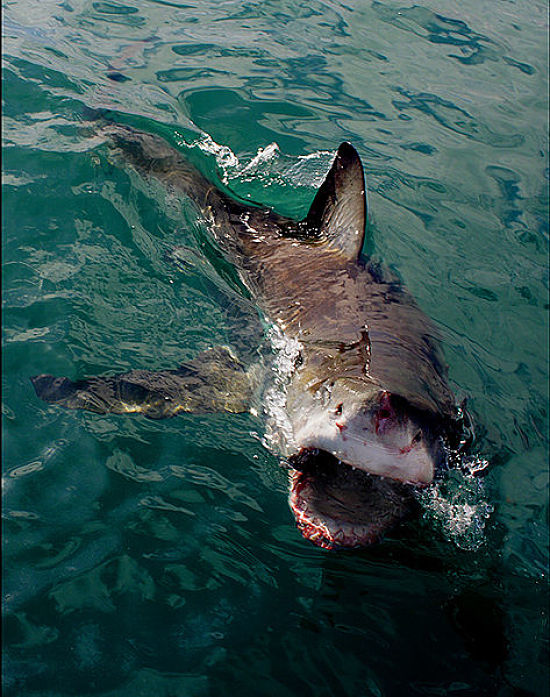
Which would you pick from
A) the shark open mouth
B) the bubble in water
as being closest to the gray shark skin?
the shark open mouth

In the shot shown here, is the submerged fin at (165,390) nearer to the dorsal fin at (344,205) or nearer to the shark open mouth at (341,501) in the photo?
the shark open mouth at (341,501)

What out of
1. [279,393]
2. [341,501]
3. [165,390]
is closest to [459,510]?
[341,501]

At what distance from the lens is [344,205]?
4504 mm

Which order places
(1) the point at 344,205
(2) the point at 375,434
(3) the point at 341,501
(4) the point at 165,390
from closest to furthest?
(2) the point at 375,434, (3) the point at 341,501, (4) the point at 165,390, (1) the point at 344,205

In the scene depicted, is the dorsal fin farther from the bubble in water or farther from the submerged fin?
the bubble in water

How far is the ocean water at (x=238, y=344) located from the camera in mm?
2727

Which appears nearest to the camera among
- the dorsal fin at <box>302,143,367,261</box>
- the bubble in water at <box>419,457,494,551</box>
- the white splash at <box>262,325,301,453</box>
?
the bubble in water at <box>419,457,494,551</box>

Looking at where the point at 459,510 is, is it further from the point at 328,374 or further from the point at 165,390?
the point at 165,390

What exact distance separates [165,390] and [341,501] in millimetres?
1143

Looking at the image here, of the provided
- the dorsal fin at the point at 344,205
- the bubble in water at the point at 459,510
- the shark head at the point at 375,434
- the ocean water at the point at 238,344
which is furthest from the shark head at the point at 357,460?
the dorsal fin at the point at 344,205

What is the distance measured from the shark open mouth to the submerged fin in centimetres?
77

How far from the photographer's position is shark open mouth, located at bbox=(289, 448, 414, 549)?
2.81m

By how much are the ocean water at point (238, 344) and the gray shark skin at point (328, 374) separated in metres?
0.15

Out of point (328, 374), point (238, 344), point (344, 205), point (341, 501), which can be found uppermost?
point (344, 205)
